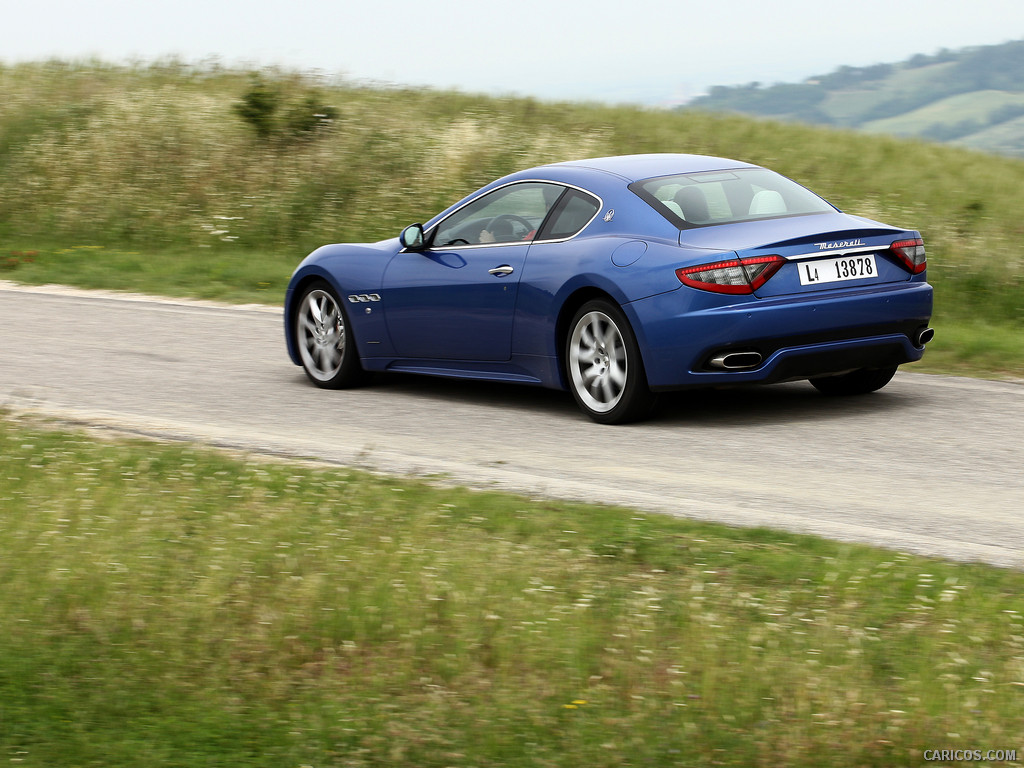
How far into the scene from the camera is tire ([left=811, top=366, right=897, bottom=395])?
8.63 meters

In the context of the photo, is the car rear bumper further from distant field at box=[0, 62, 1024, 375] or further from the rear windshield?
distant field at box=[0, 62, 1024, 375]

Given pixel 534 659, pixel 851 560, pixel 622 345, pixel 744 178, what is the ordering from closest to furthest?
pixel 534 659 < pixel 851 560 < pixel 622 345 < pixel 744 178

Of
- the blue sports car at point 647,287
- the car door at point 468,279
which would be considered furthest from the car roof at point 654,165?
the car door at point 468,279

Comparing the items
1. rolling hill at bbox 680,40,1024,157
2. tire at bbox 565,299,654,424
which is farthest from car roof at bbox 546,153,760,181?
rolling hill at bbox 680,40,1024,157

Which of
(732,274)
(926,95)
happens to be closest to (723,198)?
(732,274)

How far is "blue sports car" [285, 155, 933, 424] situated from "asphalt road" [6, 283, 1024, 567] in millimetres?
317

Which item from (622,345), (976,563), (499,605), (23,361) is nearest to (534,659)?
(499,605)

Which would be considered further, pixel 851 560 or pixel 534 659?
pixel 851 560

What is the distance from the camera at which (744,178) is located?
8.21 m

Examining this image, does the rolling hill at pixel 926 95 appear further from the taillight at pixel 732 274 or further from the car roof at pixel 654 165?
the taillight at pixel 732 274

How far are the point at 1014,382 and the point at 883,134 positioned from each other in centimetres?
1784

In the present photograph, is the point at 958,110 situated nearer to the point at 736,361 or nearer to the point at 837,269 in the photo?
the point at 837,269

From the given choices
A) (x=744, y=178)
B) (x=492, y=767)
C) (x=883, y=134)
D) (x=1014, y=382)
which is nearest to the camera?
(x=492, y=767)

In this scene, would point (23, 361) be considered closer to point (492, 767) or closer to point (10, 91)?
point (492, 767)
